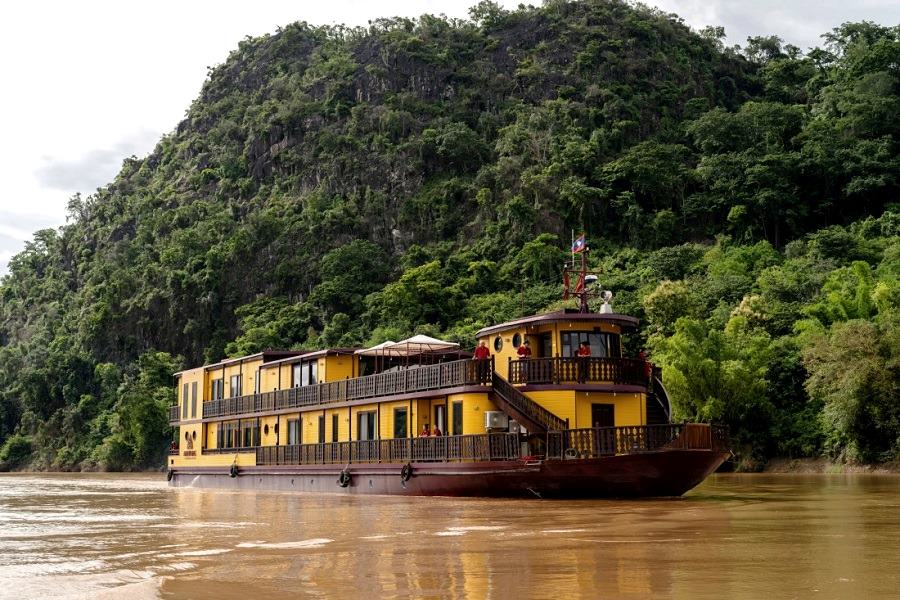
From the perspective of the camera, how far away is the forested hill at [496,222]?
41625mm

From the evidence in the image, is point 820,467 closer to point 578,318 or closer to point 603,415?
point 603,415

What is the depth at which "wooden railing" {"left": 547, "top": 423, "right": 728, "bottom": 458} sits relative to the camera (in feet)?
63.2

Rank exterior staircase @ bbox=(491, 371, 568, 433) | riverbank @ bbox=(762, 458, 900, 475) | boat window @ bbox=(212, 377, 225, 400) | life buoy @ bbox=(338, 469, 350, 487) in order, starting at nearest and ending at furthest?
exterior staircase @ bbox=(491, 371, 568, 433) < life buoy @ bbox=(338, 469, 350, 487) < riverbank @ bbox=(762, 458, 900, 475) < boat window @ bbox=(212, 377, 225, 400)

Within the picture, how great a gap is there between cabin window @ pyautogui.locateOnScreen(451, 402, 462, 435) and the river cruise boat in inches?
1.1

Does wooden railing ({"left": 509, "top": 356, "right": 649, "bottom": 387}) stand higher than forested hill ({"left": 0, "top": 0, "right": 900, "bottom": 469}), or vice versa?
forested hill ({"left": 0, "top": 0, "right": 900, "bottom": 469})

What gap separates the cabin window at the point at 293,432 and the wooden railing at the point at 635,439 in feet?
39.9

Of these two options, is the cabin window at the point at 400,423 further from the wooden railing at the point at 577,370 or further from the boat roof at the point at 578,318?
the boat roof at the point at 578,318

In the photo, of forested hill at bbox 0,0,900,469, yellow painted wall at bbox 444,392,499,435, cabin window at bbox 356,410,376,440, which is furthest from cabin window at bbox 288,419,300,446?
forested hill at bbox 0,0,900,469

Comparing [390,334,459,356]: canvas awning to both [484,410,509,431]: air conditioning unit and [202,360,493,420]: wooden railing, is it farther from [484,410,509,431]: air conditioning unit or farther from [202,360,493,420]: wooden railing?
[484,410,509,431]: air conditioning unit

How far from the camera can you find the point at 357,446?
85.9 ft

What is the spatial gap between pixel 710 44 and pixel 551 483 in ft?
305

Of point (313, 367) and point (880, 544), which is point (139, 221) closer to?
point (313, 367)

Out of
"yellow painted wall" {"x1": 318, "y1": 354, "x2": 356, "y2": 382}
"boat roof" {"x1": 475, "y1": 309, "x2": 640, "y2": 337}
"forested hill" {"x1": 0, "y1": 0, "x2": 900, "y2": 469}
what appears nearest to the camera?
"boat roof" {"x1": 475, "y1": 309, "x2": 640, "y2": 337}

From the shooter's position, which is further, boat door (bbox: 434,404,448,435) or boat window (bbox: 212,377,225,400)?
boat window (bbox: 212,377,225,400)
